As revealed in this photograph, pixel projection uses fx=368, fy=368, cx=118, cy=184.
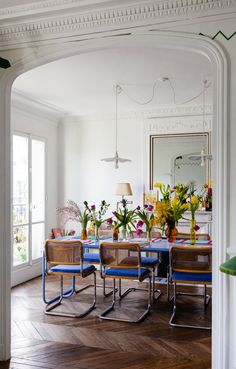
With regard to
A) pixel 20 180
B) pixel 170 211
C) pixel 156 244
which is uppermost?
pixel 20 180

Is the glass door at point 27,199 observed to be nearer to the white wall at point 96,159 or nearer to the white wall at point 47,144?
the white wall at point 47,144

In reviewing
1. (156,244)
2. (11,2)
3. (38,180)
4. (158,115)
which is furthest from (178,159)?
(11,2)

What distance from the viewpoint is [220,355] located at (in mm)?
2598

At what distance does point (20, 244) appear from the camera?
19.8 feet

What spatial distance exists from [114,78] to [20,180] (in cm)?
233

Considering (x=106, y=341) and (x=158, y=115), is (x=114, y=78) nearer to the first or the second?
(x=158, y=115)

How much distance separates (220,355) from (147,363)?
804 millimetres

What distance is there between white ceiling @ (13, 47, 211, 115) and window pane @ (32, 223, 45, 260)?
2.19 meters

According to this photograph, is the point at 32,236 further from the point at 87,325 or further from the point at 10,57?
the point at 10,57

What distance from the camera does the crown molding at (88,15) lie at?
2676mm

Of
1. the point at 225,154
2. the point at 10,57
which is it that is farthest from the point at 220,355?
the point at 10,57

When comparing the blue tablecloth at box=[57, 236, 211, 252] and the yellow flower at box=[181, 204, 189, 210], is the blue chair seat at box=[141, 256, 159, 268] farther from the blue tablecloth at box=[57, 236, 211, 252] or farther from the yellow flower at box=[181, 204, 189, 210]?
the yellow flower at box=[181, 204, 189, 210]

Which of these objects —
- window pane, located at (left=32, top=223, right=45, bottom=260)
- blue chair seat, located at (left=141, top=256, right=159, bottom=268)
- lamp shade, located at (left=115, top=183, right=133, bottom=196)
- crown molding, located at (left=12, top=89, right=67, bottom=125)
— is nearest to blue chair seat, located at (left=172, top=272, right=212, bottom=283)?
blue chair seat, located at (left=141, top=256, right=159, bottom=268)

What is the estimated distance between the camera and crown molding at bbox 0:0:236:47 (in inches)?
105
